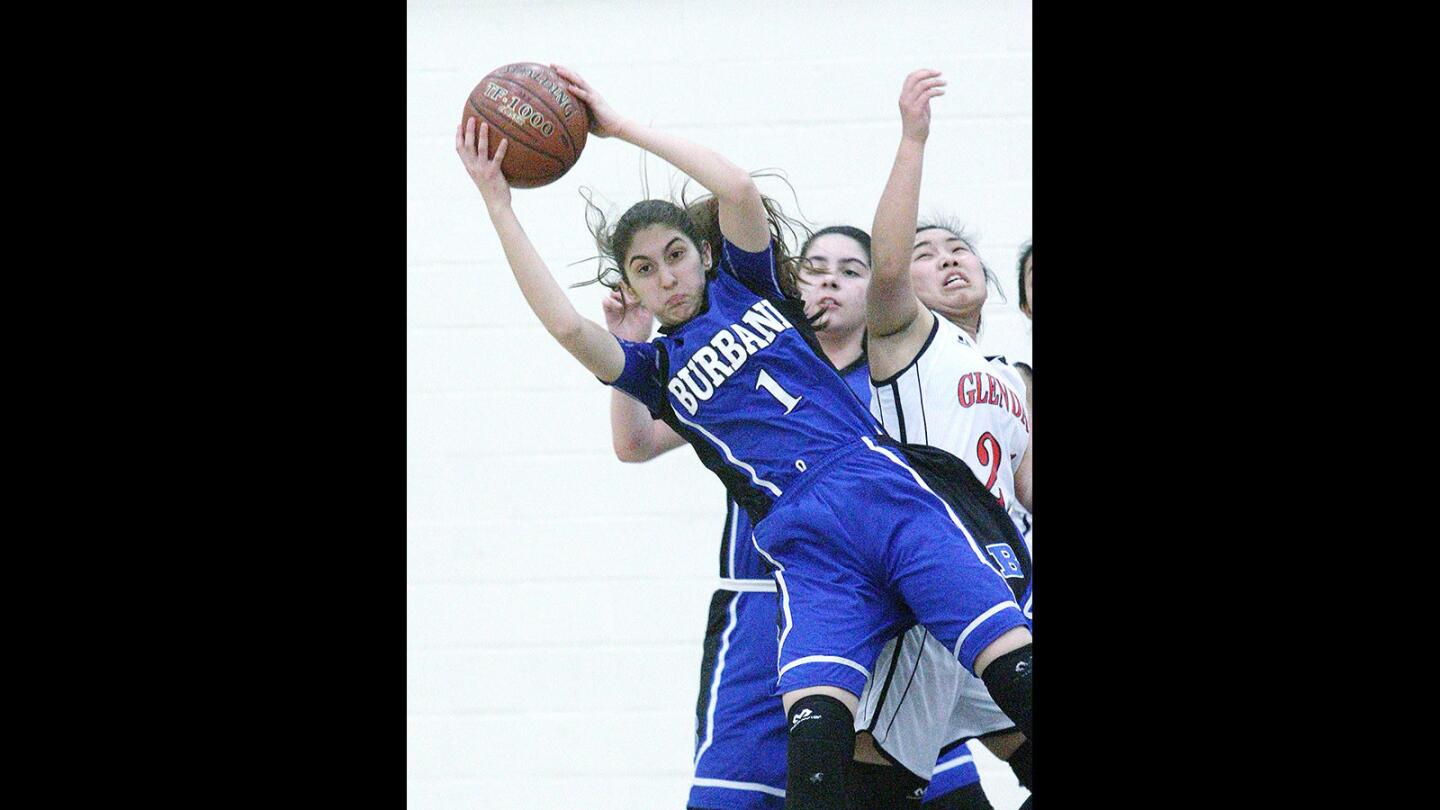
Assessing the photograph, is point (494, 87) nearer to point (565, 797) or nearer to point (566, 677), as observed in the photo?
point (566, 677)

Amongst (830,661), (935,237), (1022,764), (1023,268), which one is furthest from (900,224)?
(1022,764)

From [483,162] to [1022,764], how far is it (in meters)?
1.79

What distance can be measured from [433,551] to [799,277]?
106 centimetres

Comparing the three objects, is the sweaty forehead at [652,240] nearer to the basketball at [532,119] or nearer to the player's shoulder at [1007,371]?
the basketball at [532,119]

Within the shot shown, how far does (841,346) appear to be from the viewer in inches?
149

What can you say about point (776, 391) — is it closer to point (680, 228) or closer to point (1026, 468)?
point (680, 228)

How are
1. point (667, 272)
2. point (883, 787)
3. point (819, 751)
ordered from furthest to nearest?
point (667, 272), point (883, 787), point (819, 751)

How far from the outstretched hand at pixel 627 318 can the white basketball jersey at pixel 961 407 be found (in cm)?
53

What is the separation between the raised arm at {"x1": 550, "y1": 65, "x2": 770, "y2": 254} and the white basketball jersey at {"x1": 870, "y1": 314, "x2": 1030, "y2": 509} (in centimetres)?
45

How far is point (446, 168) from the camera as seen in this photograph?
3889mm

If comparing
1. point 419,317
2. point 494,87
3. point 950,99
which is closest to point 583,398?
point 419,317

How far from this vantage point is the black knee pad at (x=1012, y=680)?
3.61 meters

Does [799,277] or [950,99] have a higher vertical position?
[950,99]

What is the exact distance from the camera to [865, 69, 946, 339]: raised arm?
3.78 meters
